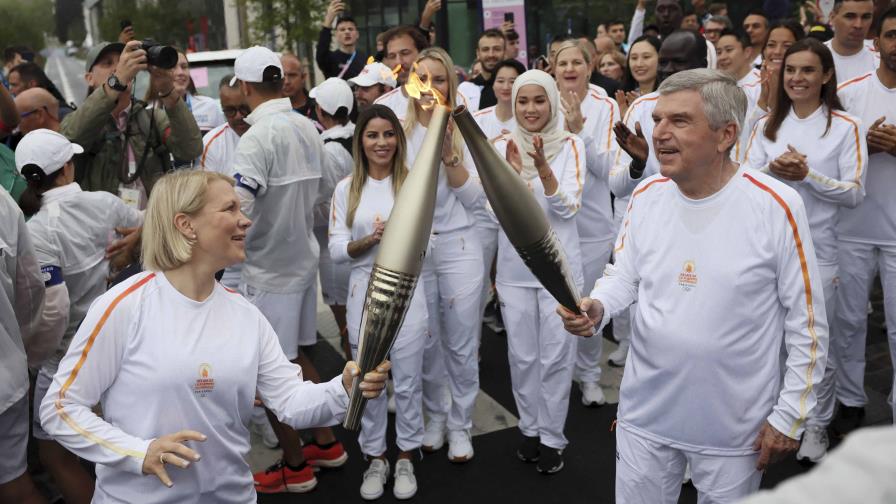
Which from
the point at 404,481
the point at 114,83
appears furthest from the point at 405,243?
the point at 114,83

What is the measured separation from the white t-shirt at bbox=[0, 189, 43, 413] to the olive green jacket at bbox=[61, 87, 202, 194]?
1180 mm

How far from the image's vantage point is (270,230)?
4785 millimetres

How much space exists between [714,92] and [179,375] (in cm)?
201

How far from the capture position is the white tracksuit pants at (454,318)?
492 centimetres

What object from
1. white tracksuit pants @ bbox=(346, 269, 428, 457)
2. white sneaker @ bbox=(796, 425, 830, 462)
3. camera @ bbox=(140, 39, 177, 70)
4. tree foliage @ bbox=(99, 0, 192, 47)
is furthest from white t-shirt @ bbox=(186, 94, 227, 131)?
tree foliage @ bbox=(99, 0, 192, 47)

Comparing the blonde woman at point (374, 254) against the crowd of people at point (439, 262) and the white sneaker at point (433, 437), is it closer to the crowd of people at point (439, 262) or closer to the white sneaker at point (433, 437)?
the crowd of people at point (439, 262)

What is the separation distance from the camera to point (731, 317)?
9.48ft

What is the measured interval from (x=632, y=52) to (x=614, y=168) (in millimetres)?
1675

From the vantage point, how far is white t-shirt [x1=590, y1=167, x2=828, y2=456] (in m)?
2.87

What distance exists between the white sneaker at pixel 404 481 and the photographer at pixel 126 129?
6.78 feet

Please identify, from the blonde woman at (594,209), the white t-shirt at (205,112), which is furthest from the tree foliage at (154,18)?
the blonde woman at (594,209)

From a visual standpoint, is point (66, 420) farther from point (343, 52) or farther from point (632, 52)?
point (343, 52)

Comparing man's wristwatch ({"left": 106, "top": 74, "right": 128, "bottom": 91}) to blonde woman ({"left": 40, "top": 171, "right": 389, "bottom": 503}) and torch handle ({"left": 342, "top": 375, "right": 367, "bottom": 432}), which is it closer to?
blonde woman ({"left": 40, "top": 171, "right": 389, "bottom": 503})

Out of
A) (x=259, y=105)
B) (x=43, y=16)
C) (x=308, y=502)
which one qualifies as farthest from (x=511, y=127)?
(x=43, y=16)
